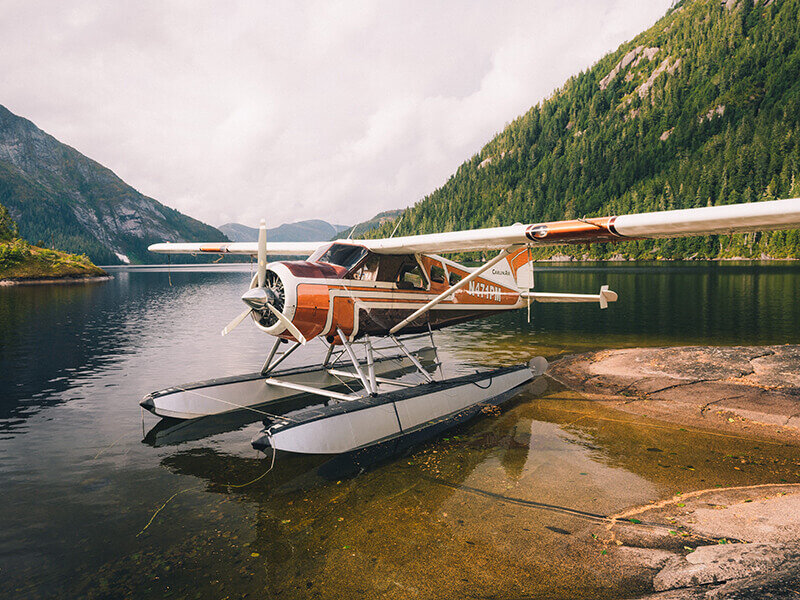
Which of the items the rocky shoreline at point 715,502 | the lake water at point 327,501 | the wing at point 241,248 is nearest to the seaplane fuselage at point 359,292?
the lake water at point 327,501

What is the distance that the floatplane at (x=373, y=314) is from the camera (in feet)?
20.3

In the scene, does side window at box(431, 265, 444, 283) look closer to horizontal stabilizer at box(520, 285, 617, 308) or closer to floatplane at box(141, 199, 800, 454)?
floatplane at box(141, 199, 800, 454)

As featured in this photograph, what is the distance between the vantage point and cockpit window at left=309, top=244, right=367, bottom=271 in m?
8.02

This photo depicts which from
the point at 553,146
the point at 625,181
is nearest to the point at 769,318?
the point at 625,181

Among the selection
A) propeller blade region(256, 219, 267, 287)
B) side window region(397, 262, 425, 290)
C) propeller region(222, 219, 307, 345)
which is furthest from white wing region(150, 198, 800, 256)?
propeller region(222, 219, 307, 345)

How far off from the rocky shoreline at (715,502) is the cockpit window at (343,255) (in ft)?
18.5

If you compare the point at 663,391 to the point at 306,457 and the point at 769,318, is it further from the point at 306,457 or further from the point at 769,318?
the point at 769,318

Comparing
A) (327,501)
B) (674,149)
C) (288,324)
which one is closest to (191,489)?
(327,501)

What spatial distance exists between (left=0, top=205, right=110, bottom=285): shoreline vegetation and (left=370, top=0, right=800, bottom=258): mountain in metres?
74.0

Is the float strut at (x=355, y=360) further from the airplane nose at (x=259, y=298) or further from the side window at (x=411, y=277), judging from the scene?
the side window at (x=411, y=277)

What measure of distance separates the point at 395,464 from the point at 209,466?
111 inches

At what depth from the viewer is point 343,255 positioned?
815 centimetres

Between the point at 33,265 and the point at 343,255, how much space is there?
85117 millimetres

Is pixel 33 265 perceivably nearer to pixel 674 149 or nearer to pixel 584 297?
pixel 584 297
